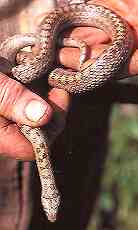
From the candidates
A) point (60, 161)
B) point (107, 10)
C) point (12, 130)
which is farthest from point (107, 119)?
point (12, 130)

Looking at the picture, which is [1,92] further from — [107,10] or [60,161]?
[60,161]

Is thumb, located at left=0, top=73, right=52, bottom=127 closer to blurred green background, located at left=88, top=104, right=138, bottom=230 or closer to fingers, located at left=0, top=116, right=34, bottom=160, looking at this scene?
fingers, located at left=0, top=116, right=34, bottom=160

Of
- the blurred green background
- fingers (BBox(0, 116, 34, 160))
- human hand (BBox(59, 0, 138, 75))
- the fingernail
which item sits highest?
human hand (BBox(59, 0, 138, 75))

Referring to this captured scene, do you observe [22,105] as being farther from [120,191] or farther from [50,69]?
[120,191]

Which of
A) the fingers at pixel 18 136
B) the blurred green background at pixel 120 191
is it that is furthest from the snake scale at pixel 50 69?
the blurred green background at pixel 120 191

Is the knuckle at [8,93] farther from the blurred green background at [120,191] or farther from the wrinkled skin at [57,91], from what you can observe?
the blurred green background at [120,191]

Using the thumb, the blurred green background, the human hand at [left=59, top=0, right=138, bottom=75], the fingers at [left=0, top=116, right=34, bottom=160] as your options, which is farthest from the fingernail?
the blurred green background

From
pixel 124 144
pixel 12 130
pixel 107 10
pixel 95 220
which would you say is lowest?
pixel 95 220
